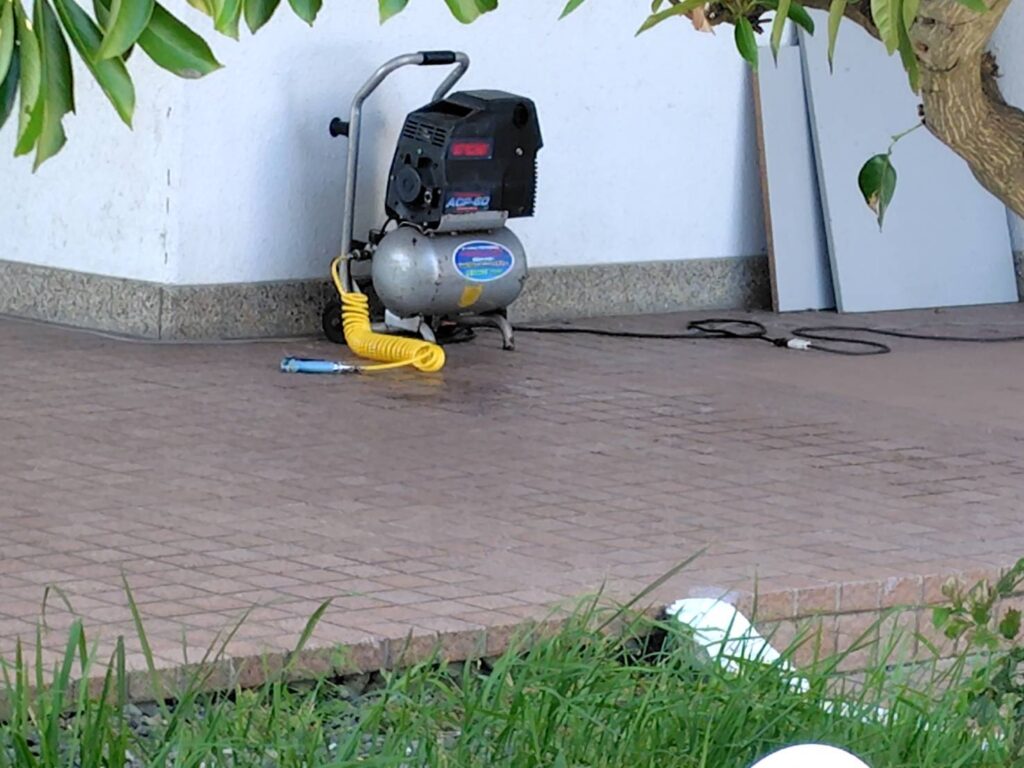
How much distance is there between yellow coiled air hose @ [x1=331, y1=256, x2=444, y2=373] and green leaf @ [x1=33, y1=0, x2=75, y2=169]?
6369 mm

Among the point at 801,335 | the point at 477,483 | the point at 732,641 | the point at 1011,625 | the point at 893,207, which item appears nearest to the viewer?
the point at 1011,625

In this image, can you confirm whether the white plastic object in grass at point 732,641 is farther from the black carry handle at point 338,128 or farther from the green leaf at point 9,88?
the black carry handle at point 338,128

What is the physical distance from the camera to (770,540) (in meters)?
5.24

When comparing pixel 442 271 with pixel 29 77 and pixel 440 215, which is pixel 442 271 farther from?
pixel 29 77

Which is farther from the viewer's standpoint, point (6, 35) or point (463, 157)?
point (463, 157)

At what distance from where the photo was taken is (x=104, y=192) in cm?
870

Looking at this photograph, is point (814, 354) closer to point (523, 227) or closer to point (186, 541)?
point (523, 227)

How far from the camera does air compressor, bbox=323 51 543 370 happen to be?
8.17 meters

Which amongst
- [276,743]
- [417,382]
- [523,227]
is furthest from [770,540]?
[523,227]

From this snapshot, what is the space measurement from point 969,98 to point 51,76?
4.34 feet

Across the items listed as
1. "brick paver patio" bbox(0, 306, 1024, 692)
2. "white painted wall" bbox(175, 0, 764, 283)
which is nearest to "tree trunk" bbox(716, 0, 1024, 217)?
"brick paver patio" bbox(0, 306, 1024, 692)

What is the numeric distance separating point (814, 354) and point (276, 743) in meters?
5.88

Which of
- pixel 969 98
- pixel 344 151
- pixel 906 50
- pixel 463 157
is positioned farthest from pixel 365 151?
pixel 906 50

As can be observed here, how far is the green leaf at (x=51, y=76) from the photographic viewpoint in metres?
1.51
